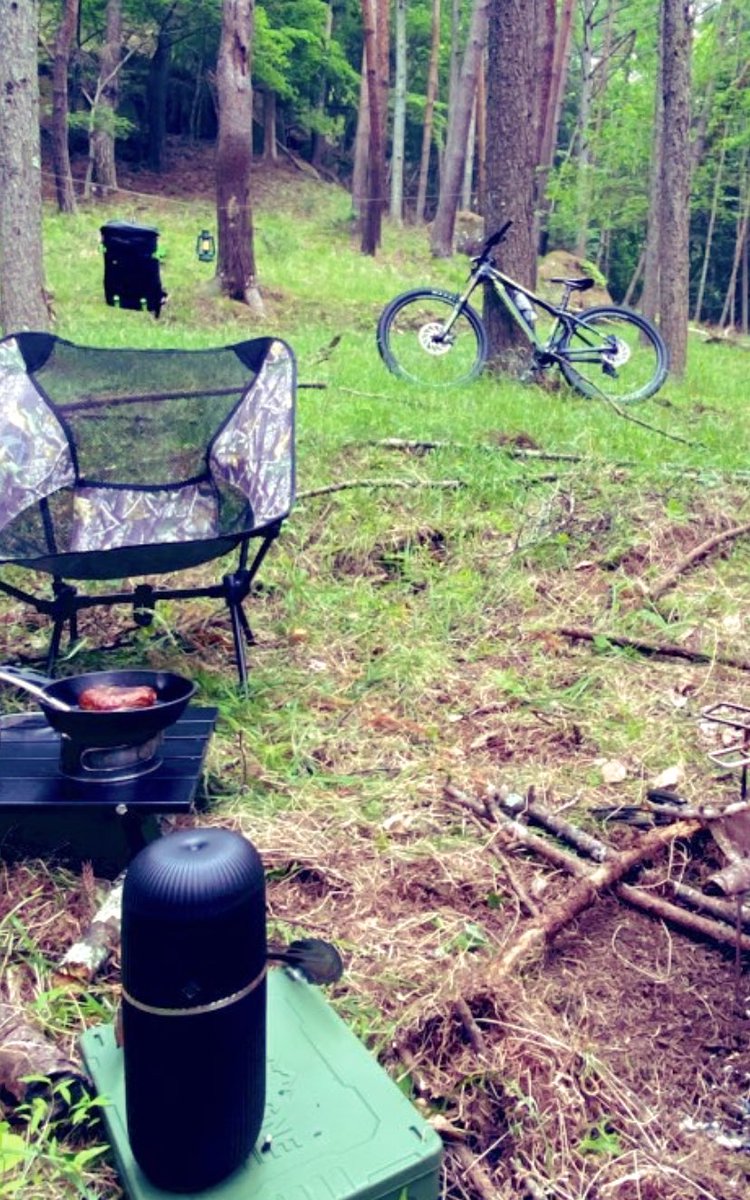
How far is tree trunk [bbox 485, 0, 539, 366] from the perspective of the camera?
6.21m

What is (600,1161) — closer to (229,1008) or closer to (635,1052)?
(635,1052)

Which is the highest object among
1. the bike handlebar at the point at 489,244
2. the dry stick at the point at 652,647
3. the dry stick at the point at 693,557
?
the bike handlebar at the point at 489,244

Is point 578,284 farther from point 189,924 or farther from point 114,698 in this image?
point 189,924

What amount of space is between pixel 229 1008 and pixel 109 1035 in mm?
416

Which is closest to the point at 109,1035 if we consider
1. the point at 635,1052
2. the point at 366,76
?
the point at 635,1052

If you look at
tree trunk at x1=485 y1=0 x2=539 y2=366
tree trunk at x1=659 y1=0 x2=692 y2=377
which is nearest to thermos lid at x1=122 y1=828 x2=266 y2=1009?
tree trunk at x1=485 y1=0 x2=539 y2=366

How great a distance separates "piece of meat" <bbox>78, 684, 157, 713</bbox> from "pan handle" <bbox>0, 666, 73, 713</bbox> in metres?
0.04

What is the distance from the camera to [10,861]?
7.27 ft

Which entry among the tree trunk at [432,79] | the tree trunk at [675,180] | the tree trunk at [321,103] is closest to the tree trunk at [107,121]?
the tree trunk at [432,79]

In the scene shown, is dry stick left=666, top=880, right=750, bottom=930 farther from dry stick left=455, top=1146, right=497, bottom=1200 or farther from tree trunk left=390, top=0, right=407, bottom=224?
tree trunk left=390, top=0, right=407, bottom=224

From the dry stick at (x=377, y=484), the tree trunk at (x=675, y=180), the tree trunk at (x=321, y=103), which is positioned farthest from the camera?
the tree trunk at (x=321, y=103)

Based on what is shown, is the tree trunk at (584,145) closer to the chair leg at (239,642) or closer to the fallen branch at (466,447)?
the fallen branch at (466,447)

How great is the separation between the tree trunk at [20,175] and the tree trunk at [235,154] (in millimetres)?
4117

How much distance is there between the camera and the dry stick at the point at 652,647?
3.28 metres
